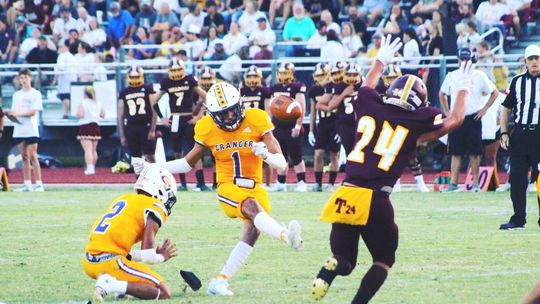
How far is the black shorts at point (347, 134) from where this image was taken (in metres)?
16.4

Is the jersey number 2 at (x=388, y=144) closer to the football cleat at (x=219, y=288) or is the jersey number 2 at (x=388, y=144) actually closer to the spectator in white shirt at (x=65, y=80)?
the football cleat at (x=219, y=288)

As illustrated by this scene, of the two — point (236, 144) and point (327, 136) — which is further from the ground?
point (236, 144)

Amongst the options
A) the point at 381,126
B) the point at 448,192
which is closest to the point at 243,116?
the point at 381,126

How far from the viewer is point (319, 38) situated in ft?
71.2

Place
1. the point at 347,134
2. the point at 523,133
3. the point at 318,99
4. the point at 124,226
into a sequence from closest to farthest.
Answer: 1. the point at 124,226
2. the point at 523,133
3. the point at 347,134
4. the point at 318,99

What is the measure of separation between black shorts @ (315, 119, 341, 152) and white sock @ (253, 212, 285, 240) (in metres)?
9.49

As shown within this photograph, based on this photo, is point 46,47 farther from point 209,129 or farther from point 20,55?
point 209,129

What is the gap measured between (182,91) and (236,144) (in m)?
9.66

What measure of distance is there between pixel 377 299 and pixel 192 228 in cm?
481

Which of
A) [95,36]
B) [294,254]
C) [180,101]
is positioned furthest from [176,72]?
[294,254]

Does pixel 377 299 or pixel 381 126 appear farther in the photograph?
pixel 377 299

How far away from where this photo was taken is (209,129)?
832 centimetres

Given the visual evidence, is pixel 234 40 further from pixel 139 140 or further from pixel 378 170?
pixel 378 170

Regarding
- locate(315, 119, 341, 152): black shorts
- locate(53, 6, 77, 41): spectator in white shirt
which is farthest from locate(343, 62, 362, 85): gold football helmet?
locate(53, 6, 77, 41): spectator in white shirt
